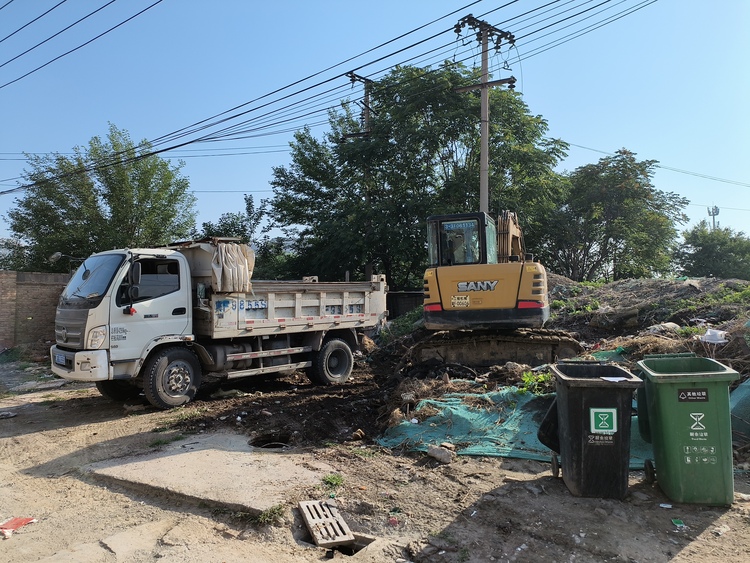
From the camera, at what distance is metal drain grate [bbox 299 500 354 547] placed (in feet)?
12.4

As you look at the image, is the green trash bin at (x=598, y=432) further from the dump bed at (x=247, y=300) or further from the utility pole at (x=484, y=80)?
the utility pole at (x=484, y=80)

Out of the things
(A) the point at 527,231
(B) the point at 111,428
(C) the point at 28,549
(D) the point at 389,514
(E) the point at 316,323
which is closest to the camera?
(C) the point at 28,549

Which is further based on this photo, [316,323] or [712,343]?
[316,323]

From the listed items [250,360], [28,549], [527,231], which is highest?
[527,231]

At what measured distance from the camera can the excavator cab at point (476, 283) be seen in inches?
365

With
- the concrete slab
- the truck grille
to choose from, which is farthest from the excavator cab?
the truck grille

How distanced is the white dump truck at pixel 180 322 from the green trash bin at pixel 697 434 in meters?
6.22

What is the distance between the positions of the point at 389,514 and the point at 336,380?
631 cm

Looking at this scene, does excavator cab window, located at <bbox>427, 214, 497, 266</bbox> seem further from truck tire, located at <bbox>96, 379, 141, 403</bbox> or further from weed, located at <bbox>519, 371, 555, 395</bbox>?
truck tire, located at <bbox>96, 379, 141, 403</bbox>

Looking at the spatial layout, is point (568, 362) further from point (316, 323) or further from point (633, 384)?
point (316, 323)

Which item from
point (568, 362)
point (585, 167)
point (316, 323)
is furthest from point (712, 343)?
point (585, 167)

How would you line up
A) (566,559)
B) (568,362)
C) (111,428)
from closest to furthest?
1. (566,559)
2. (568,362)
3. (111,428)

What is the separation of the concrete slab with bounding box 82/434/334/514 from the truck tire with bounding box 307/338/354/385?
3.89 m

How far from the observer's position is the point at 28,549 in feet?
12.5
